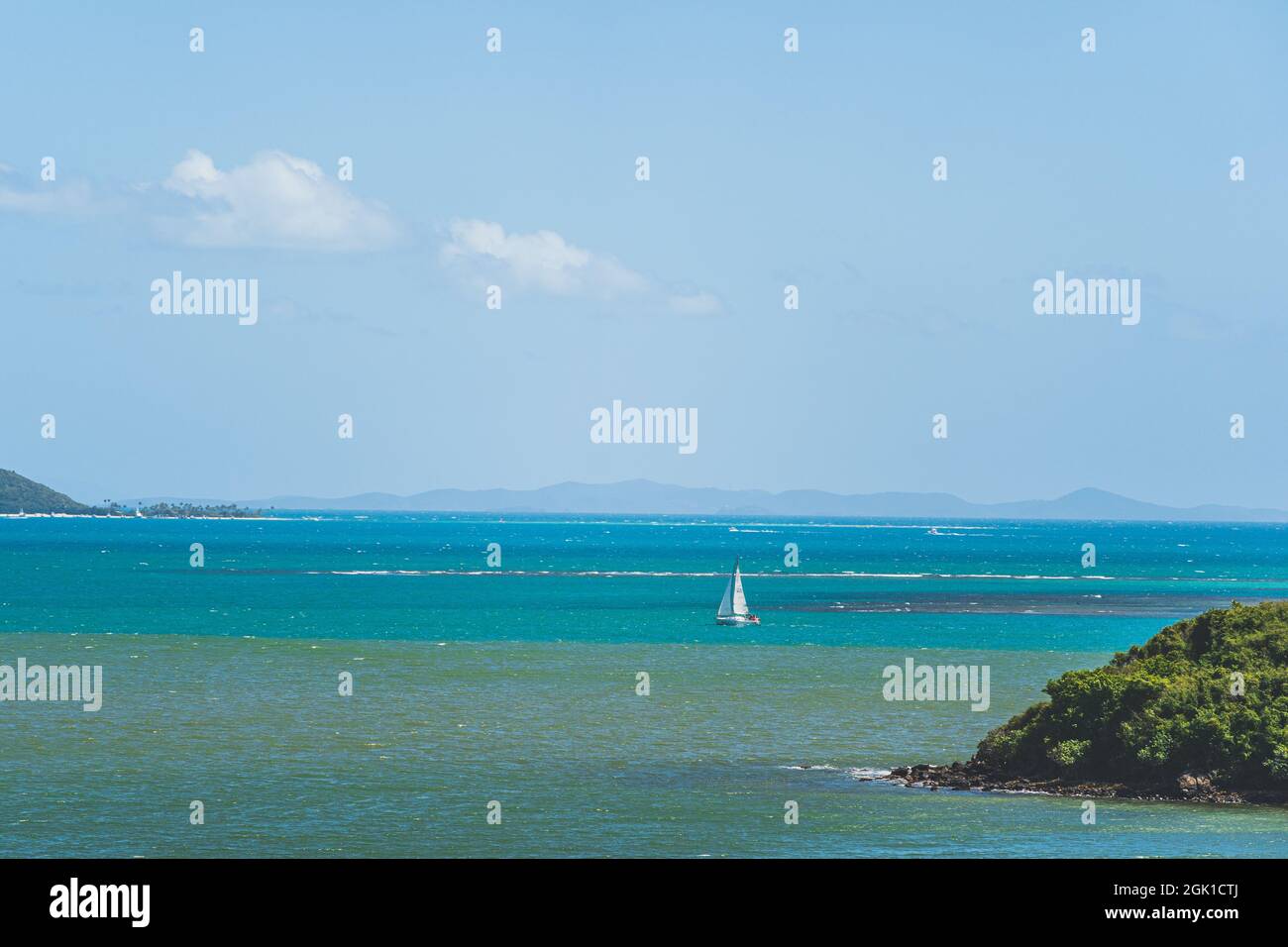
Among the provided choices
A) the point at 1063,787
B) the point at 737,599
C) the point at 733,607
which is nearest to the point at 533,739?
the point at 1063,787

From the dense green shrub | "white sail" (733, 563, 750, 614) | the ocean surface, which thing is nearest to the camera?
the ocean surface

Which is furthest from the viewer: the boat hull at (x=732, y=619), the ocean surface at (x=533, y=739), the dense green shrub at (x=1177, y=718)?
the boat hull at (x=732, y=619)

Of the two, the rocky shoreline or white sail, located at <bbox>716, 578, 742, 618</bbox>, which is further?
white sail, located at <bbox>716, 578, 742, 618</bbox>

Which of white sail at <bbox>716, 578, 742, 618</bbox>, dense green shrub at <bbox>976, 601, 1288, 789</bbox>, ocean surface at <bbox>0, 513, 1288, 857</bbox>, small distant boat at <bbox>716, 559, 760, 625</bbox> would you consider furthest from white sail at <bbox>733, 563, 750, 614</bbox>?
dense green shrub at <bbox>976, 601, 1288, 789</bbox>

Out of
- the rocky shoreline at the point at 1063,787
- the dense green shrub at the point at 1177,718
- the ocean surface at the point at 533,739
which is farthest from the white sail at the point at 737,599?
the dense green shrub at the point at 1177,718

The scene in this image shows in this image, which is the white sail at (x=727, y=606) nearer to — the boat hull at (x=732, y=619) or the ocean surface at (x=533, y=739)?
the boat hull at (x=732, y=619)

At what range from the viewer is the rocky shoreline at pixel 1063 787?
1468 inches

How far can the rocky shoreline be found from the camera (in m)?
37.3

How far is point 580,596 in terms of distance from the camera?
462ft

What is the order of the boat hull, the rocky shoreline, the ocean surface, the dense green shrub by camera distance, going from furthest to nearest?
the boat hull
the dense green shrub
the rocky shoreline
the ocean surface

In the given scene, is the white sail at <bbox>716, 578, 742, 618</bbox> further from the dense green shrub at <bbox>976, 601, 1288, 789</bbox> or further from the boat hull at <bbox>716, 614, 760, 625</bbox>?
Result: the dense green shrub at <bbox>976, 601, 1288, 789</bbox>
